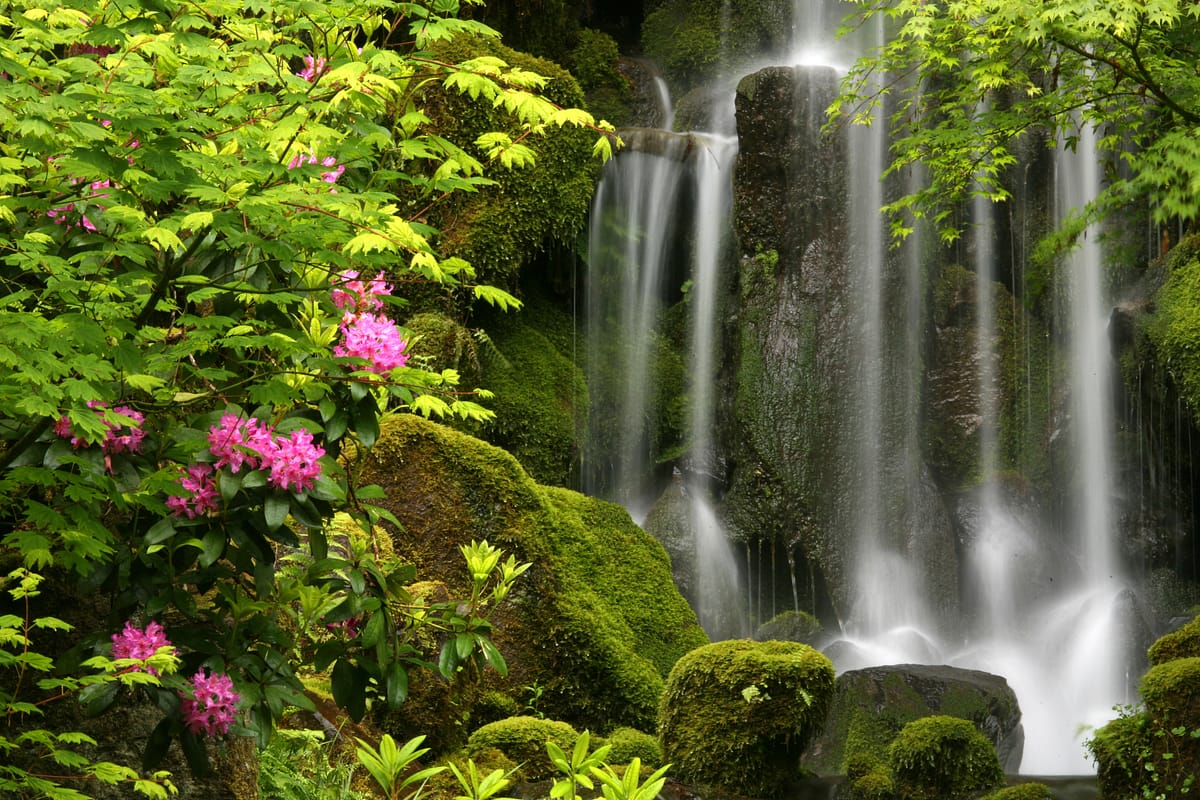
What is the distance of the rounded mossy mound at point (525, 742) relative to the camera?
20.2ft

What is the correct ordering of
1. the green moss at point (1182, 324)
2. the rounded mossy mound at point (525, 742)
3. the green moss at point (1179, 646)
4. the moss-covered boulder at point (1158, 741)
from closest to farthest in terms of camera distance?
the rounded mossy mound at point (525, 742) < the moss-covered boulder at point (1158, 741) < the green moss at point (1179, 646) < the green moss at point (1182, 324)

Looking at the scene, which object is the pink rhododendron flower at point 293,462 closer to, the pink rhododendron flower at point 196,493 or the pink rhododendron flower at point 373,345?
the pink rhododendron flower at point 196,493

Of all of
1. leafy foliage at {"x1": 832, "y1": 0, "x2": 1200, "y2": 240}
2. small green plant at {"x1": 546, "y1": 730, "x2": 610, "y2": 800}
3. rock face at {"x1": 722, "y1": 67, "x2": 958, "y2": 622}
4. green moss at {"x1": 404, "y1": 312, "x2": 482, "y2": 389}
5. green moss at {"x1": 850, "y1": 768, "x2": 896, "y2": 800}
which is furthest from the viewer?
rock face at {"x1": 722, "y1": 67, "x2": 958, "y2": 622}

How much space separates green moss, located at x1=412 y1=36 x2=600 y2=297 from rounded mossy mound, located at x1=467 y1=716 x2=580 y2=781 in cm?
608

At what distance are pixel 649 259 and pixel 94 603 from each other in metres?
11.3

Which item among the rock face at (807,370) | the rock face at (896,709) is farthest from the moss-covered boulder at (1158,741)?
the rock face at (807,370)

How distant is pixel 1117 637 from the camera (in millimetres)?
12234

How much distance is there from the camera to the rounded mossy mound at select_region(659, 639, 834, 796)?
276 inches

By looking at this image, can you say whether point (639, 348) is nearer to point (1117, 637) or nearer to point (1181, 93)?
point (1117, 637)

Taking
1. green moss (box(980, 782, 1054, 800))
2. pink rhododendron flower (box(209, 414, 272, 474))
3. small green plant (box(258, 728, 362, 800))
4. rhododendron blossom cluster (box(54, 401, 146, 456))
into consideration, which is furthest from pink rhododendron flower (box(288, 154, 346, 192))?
green moss (box(980, 782, 1054, 800))

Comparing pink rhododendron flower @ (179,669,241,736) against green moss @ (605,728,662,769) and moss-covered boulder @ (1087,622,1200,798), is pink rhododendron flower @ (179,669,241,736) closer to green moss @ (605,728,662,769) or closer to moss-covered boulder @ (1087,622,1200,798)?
green moss @ (605,728,662,769)

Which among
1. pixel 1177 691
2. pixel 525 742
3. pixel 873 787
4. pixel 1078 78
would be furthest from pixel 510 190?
pixel 1177 691

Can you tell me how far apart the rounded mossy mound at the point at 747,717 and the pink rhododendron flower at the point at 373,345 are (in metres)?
4.22

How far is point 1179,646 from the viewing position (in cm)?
755
